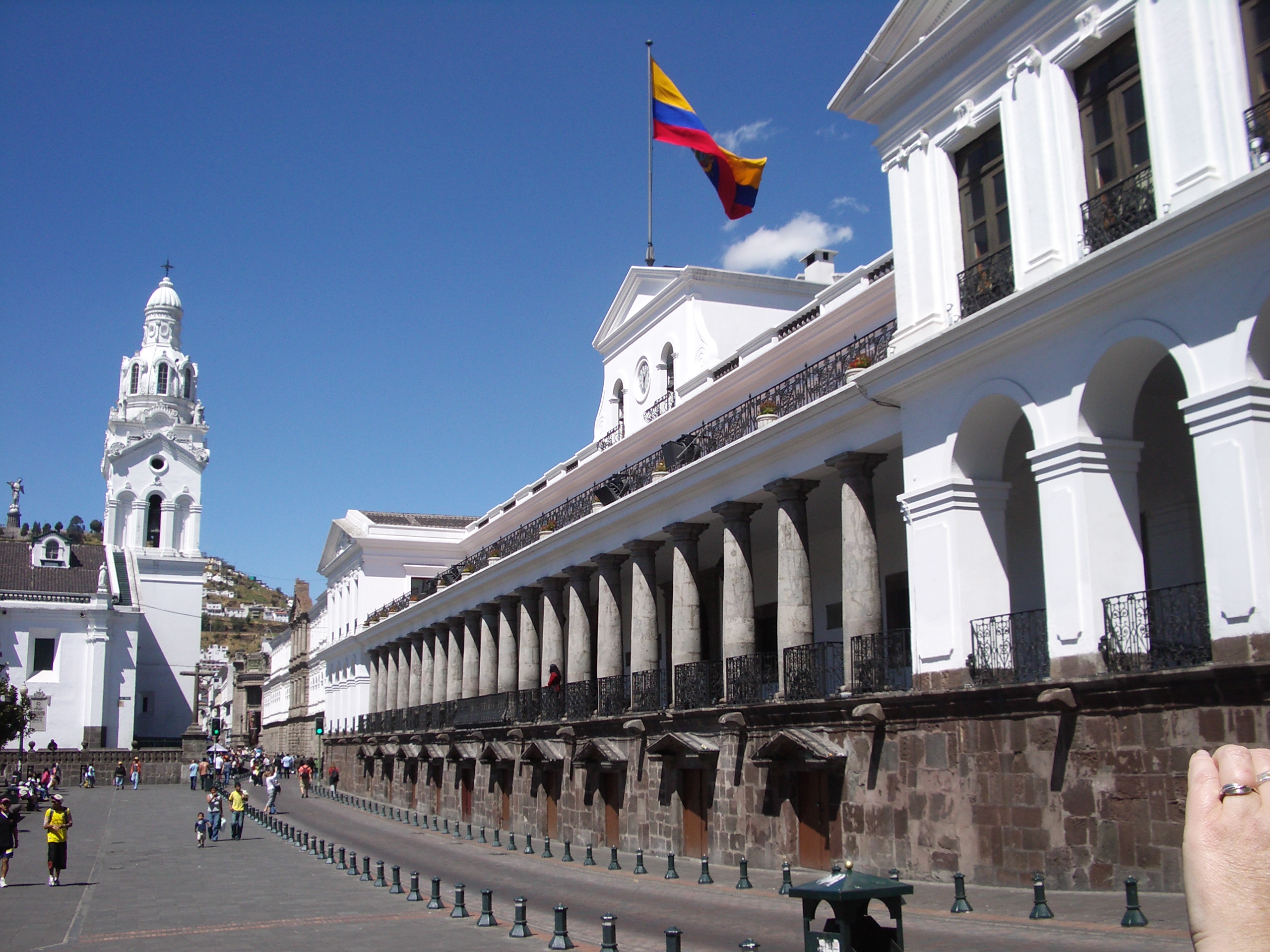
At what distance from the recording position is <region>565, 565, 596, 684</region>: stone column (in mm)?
32812

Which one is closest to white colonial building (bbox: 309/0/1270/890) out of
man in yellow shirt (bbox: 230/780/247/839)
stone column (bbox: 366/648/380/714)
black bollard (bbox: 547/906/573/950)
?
black bollard (bbox: 547/906/573/950)

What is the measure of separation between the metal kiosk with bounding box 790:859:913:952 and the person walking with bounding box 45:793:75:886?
1834 cm

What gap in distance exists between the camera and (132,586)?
7719 cm

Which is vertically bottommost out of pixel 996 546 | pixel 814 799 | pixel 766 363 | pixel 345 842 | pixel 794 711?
pixel 345 842

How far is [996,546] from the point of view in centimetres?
1822

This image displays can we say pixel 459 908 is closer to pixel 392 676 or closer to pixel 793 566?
pixel 793 566

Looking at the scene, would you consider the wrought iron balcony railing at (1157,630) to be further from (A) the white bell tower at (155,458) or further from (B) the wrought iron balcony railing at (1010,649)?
(A) the white bell tower at (155,458)

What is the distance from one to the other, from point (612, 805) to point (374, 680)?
3221cm

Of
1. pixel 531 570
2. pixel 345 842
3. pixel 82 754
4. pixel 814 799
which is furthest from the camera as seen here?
pixel 82 754

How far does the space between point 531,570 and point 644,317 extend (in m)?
8.87

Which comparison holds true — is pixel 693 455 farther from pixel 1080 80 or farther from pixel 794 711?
pixel 1080 80

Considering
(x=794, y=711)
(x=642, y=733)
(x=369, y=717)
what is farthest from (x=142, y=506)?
(x=794, y=711)

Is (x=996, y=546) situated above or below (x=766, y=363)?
below

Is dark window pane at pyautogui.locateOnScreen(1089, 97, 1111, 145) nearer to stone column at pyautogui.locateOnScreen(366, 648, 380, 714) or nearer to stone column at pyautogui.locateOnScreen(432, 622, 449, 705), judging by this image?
stone column at pyautogui.locateOnScreen(432, 622, 449, 705)
